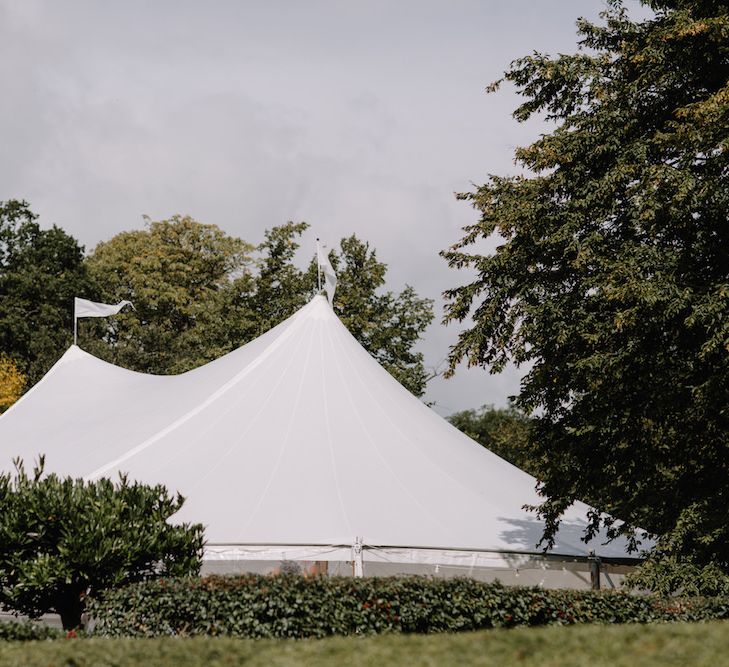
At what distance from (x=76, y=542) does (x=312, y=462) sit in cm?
471

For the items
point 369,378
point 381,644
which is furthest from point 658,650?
point 369,378

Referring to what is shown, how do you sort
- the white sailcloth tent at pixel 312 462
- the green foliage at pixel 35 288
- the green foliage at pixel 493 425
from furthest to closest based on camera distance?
the green foliage at pixel 493 425 < the green foliage at pixel 35 288 < the white sailcloth tent at pixel 312 462

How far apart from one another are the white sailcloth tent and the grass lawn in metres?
5.94

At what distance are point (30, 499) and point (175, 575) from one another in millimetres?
1615

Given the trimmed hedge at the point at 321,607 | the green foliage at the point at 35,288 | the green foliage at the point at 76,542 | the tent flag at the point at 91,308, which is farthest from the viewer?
the green foliage at the point at 35,288

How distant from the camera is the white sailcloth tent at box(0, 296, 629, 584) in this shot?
40.4 feet

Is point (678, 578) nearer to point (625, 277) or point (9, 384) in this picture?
point (625, 277)

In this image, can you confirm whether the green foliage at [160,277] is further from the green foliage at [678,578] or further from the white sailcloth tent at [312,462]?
the green foliage at [678,578]

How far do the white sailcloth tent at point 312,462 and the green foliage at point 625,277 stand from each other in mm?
1262

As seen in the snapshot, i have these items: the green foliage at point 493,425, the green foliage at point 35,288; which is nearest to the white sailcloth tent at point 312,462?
the green foliage at point 35,288

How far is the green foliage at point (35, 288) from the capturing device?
34.9 m

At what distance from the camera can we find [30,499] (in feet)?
Result: 31.3

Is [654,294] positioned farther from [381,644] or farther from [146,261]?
[146,261]

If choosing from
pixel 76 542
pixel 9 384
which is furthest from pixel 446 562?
pixel 9 384
